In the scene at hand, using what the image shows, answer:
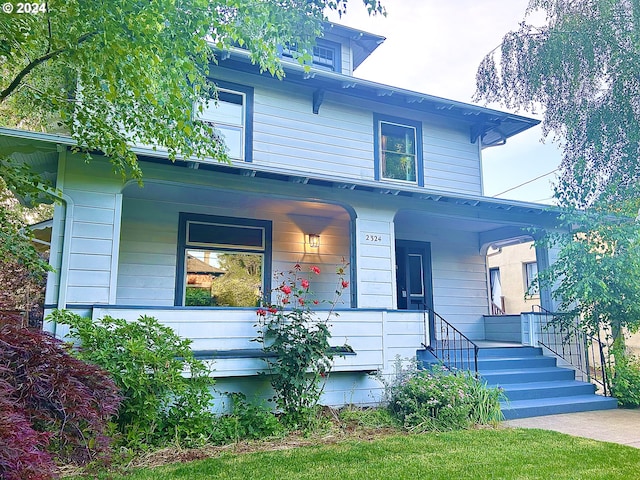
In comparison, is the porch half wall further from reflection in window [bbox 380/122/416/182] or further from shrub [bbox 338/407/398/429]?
reflection in window [bbox 380/122/416/182]

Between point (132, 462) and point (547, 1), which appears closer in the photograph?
point (132, 462)

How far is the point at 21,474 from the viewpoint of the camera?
1.98 metres

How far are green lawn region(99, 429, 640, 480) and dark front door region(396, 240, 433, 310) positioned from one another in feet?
14.3

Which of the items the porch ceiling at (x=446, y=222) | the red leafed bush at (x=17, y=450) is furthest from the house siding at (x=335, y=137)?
the red leafed bush at (x=17, y=450)

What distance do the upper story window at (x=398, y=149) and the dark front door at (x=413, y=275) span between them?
4.57ft

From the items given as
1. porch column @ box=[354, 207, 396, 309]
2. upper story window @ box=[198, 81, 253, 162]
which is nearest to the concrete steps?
porch column @ box=[354, 207, 396, 309]

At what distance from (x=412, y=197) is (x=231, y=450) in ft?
15.1

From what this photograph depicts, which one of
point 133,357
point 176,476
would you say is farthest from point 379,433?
point 133,357

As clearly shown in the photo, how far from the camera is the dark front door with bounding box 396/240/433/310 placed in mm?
9414

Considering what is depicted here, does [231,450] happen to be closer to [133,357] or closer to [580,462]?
[133,357]

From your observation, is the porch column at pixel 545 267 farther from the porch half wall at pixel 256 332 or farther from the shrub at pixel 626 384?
the porch half wall at pixel 256 332

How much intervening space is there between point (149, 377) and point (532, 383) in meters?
5.62

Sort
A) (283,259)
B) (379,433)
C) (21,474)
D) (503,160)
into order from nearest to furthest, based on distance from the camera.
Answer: (21,474)
(379,433)
(283,259)
(503,160)

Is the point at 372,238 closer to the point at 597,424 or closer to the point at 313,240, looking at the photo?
the point at 313,240
